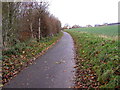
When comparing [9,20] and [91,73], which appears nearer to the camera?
[91,73]

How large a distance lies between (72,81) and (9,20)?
8.27 metres

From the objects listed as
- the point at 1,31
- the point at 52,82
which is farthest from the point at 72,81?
the point at 1,31

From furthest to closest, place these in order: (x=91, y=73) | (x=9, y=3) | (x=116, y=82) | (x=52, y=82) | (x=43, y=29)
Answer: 1. (x=43, y=29)
2. (x=9, y=3)
3. (x=91, y=73)
4. (x=52, y=82)
5. (x=116, y=82)

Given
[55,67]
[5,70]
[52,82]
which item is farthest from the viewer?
[55,67]

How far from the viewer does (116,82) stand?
420 centimetres

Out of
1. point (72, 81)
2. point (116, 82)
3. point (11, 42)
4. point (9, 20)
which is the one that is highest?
point (9, 20)

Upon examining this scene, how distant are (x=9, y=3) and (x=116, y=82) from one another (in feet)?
33.5

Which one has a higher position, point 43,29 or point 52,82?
point 43,29

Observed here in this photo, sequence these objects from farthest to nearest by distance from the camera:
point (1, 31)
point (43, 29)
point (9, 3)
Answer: point (43, 29) → point (9, 3) → point (1, 31)

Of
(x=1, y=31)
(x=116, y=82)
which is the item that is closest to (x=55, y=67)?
(x=116, y=82)

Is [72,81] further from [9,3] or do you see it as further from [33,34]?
[33,34]

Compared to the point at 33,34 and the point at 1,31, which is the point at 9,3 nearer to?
the point at 1,31

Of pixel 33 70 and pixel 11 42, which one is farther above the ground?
pixel 11 42

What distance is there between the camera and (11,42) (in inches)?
430
